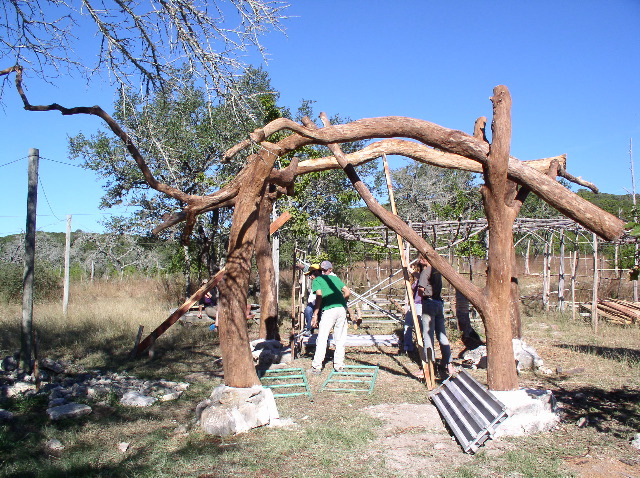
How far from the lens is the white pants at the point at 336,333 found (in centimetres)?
887

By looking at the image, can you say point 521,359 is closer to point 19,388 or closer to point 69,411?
point 69,411

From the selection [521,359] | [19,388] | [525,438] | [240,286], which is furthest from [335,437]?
[521,359]

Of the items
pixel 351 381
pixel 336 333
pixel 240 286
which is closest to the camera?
pixel 240 286

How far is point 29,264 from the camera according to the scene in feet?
27.3

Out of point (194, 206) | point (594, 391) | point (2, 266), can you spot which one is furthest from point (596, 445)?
point (2, 266)

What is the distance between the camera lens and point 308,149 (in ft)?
45.1

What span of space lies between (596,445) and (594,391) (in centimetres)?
231

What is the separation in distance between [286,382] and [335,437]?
2681 mm

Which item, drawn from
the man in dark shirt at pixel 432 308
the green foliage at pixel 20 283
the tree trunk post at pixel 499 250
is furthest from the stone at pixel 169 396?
the green foliage at pixel 20 283

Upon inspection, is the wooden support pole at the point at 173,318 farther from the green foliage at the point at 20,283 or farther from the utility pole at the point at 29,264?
the green foliage at the point at 20,283

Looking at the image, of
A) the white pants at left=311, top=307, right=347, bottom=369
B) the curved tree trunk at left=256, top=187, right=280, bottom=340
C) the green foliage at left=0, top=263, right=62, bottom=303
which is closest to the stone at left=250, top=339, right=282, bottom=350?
the curved tree trunk at left=256, top=187, right=280, bottom=340

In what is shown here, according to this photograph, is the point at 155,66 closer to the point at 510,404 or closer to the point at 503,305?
the point at 503,305

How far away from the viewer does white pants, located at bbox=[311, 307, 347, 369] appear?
8867mm

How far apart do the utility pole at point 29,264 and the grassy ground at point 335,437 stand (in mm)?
1354
